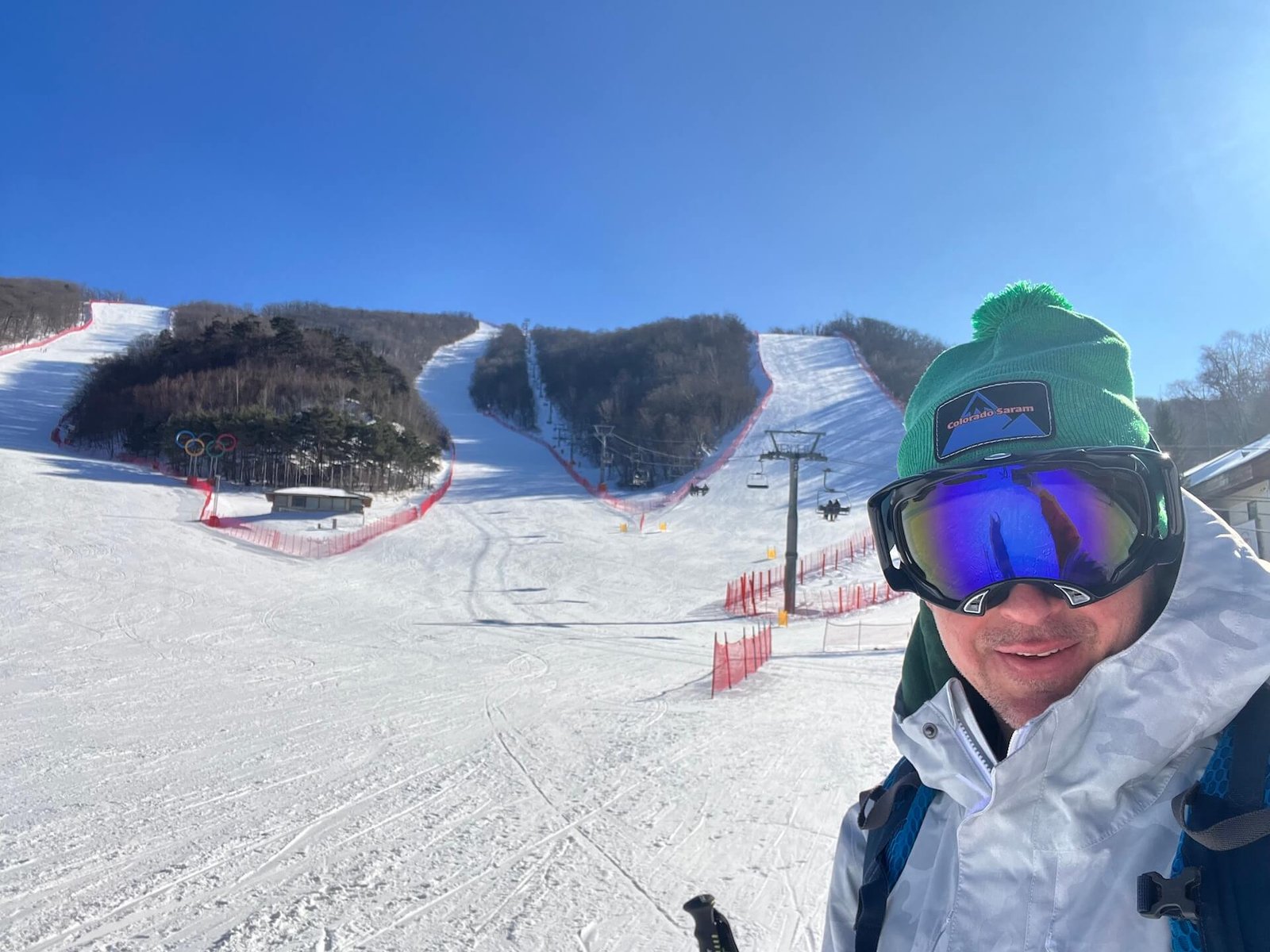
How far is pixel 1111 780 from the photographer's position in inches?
36.4

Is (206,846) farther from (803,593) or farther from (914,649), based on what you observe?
(803,593)

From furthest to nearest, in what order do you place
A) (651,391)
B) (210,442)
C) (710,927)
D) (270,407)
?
(651,391)
(270,407)
(210,442)
(710,927)

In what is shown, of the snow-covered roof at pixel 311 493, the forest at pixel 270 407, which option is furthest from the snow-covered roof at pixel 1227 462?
the forest at pixel 270 407

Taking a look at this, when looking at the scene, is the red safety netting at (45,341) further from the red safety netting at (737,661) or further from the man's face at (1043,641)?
the man's face at (1043,641)

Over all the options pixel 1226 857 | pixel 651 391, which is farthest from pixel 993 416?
pixel 651 391

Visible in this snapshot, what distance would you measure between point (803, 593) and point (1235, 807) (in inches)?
843

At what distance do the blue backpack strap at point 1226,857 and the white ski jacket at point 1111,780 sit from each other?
5cm

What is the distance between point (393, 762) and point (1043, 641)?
266 inches

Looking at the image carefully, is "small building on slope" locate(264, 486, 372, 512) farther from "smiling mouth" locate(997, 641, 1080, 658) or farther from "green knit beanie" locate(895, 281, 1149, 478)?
"smiling mouth" locate(997, 641, 1080, 658)

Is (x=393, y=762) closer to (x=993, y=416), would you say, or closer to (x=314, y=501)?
(x=993, y=416)

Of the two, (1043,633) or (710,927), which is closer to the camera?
(1043,633)

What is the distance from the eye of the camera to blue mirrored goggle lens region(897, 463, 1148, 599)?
1.12 metres

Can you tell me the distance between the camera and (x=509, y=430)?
6781cm

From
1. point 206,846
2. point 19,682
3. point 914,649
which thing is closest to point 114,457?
point 19,682
